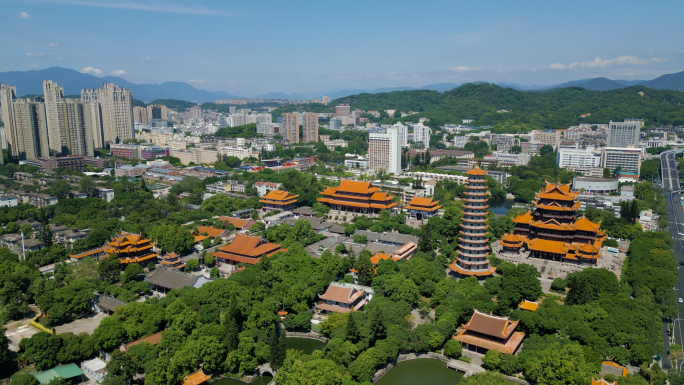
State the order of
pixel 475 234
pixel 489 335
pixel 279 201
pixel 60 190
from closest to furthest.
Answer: pixel 489 335 → pixel 475 234 → pixel 279 201 → pixel 60 190

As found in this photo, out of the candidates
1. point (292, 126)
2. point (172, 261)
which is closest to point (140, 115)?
point (292, 126)

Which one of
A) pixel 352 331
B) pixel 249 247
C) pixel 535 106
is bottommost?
pixel 352 331

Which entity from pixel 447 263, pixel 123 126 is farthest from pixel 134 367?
pixel 123 126

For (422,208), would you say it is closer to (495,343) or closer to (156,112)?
(495,343)

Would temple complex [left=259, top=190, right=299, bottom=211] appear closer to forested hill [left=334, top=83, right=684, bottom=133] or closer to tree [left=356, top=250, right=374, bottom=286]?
tree [left=356, top=250, right=374, bottom=286]

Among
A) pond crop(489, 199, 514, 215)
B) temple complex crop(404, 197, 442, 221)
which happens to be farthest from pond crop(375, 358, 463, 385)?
pond crop(489, 199, 514, 215)

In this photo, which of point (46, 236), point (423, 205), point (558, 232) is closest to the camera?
point (558, 232)

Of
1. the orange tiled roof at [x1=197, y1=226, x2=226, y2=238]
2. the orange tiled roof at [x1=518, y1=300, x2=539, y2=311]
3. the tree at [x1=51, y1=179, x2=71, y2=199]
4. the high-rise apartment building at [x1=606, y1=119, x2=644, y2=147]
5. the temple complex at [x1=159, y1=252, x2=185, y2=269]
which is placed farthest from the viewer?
the high-rise apartment building at [x1=606, y1=119, x2=644, y2=147]

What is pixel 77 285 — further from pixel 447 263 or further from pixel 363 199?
pixel 363 199
